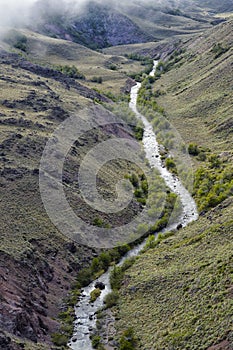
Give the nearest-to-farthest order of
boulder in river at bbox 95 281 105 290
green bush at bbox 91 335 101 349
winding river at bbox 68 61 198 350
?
green bush at bbox 91 335 101 349, winding river at bbox 68 61 198 350, boulder in river at bbox 95 281 105 290

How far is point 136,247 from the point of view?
60.7 metres

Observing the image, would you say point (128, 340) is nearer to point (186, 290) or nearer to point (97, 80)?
point (186, 290)

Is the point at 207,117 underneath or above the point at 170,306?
above

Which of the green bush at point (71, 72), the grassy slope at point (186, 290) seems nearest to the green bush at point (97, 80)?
the green bush at point (71, 72)

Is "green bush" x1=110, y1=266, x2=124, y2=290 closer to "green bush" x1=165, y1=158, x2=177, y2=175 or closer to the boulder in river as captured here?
the boulder in river

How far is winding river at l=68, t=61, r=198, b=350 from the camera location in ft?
141

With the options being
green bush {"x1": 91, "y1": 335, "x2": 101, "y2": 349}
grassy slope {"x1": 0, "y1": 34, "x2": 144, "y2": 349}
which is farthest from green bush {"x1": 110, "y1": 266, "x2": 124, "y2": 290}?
green bush {"x1": 91, "y1": 335, "x2": 101, "y2": 349}

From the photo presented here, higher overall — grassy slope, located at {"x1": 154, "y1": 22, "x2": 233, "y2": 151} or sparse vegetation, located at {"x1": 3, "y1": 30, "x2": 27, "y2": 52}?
sparse vegetation, located at {"x1": 3, "y1": 30, "x2": 27, "y2": 52}

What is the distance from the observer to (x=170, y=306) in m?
42.2

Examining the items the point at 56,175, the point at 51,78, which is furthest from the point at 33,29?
the point at 56,175

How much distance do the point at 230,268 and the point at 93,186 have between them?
1264 inches

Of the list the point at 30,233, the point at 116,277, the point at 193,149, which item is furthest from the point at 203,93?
the point at 30,233

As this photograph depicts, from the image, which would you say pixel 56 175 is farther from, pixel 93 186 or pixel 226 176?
pixel 226 176

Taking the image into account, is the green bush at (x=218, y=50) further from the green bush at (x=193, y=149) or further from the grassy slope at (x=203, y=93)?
the green bush at (x=193, y=149)
